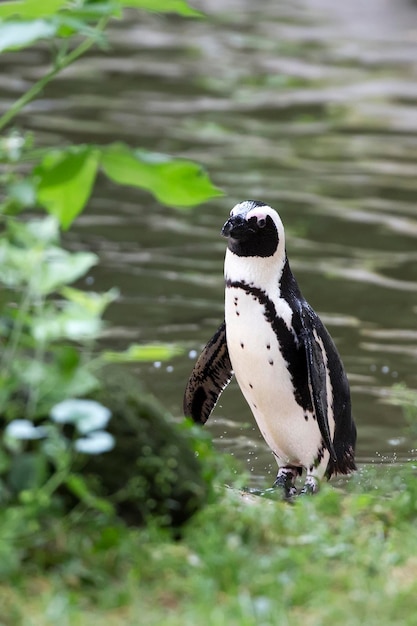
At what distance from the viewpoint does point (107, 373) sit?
151 inches

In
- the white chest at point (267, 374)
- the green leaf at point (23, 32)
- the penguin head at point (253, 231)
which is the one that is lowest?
the white chest at point (267, 374)

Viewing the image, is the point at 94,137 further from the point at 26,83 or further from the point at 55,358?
the point at 55,358

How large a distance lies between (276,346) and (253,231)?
1.50 ft

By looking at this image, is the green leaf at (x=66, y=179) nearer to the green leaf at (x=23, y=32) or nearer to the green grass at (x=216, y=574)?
the green leaf at (x=23, y=32)

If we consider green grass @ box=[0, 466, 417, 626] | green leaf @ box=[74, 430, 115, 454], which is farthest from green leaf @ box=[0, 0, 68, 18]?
green grass @ box=[0, 466, 417, 626]

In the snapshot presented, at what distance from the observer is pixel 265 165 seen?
13305 millimetres

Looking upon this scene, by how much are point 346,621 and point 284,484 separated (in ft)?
8.86

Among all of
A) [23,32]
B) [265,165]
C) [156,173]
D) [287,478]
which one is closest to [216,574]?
[156,173]

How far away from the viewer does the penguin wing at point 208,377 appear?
19.6ft

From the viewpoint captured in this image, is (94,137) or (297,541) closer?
(297,541)

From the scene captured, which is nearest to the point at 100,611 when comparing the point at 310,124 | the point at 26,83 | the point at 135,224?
the point at 135,224

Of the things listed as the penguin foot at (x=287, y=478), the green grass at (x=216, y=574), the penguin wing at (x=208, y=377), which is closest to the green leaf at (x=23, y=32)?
the green grass at (x=216, y=574)

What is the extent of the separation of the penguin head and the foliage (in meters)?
1.92

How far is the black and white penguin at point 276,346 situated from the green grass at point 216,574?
1730 millimetres
